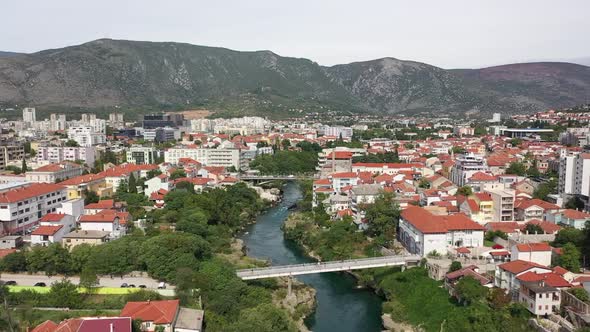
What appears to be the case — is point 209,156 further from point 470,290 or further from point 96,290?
point 470,290

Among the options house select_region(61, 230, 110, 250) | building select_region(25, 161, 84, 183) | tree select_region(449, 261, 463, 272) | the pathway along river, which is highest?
building select_region(25, 161, 84, 183)

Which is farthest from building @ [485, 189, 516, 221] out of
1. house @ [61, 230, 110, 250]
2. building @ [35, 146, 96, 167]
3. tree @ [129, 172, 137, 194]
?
building @ [35, 146, 96, 167]

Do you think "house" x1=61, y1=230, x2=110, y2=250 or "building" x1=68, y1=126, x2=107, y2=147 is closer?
"house" x1=61, y1=230, x2=110, y2=250

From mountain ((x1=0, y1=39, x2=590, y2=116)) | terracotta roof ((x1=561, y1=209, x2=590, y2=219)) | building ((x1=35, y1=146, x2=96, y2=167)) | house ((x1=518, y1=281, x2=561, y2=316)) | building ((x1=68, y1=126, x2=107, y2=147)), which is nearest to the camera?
house ((x1=518, y1=281, x2=561, y2=316))

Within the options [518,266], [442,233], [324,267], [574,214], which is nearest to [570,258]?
[518,266]

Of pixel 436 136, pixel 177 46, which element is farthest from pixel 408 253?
pixel 177 46

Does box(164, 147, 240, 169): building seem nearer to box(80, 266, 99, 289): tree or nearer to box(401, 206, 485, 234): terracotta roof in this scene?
box(401, 206, 485, 234): terracotta roof

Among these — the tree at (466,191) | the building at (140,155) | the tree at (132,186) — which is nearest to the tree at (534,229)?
the tree at (466,191)

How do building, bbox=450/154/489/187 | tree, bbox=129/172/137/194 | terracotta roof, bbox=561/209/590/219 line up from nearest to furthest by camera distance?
terracotta roof, bbox=561/209/590/219 < tree, bbox=129/172/137/194 < building, bbox=450/154/489/187
